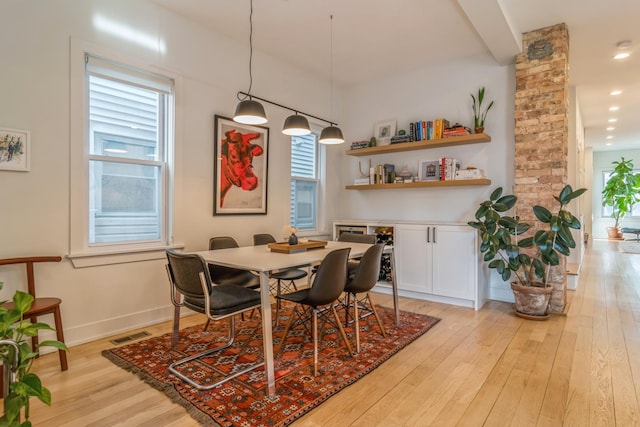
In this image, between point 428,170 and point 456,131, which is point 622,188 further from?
point 456,131

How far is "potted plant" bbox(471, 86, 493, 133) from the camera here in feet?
14.2

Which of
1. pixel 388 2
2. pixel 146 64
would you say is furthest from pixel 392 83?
pixel 146 64

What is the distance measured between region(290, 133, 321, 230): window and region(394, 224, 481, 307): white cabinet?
1.38 meters

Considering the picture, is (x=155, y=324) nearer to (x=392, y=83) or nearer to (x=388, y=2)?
(x=388, y=2)

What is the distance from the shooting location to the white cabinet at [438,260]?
4.07 m

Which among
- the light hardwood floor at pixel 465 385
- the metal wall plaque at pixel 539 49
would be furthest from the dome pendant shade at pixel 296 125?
the metal wall plaque at pixel 539 49

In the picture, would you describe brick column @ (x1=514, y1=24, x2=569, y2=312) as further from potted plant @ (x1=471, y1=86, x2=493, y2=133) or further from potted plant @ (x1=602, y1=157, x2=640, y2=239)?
potted plant @ (x1=602, y1=157, x2=640, y2=239)

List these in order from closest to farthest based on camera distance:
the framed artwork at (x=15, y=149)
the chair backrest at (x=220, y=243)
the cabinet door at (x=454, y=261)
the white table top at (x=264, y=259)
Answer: the white table top at (x=264, y=259) < the framed artwork at (x=15, y=149) < the chair backrest at (x=220, y=243) < the cabinet door at (x=454, y=261)

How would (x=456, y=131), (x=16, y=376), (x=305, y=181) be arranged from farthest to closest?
(x=305, y=181), (x=456, y=131), (x=16, y=376)

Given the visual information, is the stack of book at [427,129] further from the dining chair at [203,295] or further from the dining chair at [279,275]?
the dining chair at [203,295]

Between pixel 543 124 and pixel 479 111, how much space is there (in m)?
0.81

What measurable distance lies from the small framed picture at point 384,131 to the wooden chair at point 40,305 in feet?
13.4

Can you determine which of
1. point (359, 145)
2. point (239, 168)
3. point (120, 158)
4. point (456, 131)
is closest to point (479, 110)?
point (456, 131)

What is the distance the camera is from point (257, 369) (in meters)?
2.50
